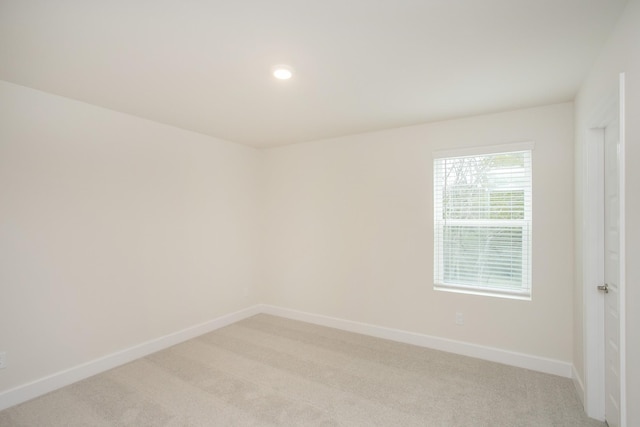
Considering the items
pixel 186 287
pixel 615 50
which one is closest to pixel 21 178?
pixel 186 287

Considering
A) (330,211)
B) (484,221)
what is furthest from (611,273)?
(330,211)

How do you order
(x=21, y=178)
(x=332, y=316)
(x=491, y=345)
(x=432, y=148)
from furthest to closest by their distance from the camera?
1. (x=332, y=316)
2. (x=432, y=148)
3. (x=491, y=345)
4. (x=21, y=178)

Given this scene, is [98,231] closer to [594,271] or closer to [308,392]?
[308,392]

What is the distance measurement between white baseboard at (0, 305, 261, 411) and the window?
2890mm

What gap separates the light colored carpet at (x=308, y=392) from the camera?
232 cm

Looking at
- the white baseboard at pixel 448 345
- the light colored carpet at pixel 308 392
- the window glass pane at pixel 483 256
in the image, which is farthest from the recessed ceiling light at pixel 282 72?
the white baseboard at pixel 448 345

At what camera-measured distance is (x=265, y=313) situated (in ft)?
15.9

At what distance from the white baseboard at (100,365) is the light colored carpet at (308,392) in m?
0.07

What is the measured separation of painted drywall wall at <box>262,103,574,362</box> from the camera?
297cm

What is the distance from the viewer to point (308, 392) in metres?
2.66

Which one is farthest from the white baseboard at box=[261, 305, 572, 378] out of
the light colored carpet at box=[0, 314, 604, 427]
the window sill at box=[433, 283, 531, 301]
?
the window sill at box=[433, 283, 531, 301]

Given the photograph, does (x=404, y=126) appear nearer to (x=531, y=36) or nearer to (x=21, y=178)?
(x=531, y=36)

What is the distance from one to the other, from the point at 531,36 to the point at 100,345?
4.22m

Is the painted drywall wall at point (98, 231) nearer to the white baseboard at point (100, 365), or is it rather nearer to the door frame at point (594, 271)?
the white baseboard at point (100, 365)
